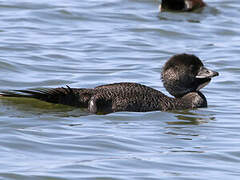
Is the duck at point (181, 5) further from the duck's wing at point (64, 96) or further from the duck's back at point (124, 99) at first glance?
the duck's wing at point (64, 96)

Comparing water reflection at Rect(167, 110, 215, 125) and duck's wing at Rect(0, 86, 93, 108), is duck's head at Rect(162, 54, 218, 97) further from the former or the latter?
duck's wing at Rect(0, 86, 93, 108)

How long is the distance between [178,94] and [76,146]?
2.66 m

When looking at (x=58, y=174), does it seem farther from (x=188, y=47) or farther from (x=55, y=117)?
(x=188, y=47)

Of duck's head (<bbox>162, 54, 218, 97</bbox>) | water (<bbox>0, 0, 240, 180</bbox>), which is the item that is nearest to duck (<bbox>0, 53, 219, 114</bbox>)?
duck's head (<bbox>162, 54, 218, 97</bbox>)

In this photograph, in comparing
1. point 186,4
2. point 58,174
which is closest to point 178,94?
point 58,174

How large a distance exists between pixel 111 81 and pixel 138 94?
234 centimetres

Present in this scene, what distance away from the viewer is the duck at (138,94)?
9734 mm

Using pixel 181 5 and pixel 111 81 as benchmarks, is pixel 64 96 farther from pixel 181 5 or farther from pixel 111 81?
pixel 181 5

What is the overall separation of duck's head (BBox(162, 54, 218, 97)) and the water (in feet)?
1.17

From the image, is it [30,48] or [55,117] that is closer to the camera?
[55,117]

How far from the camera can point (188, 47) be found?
1527 cm

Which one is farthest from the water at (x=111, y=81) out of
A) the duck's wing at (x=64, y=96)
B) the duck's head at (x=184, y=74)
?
the duck's head at (x=184, y=74)

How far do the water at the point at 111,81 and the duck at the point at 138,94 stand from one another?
12 centimetres

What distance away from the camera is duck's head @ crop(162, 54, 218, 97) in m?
10.4
